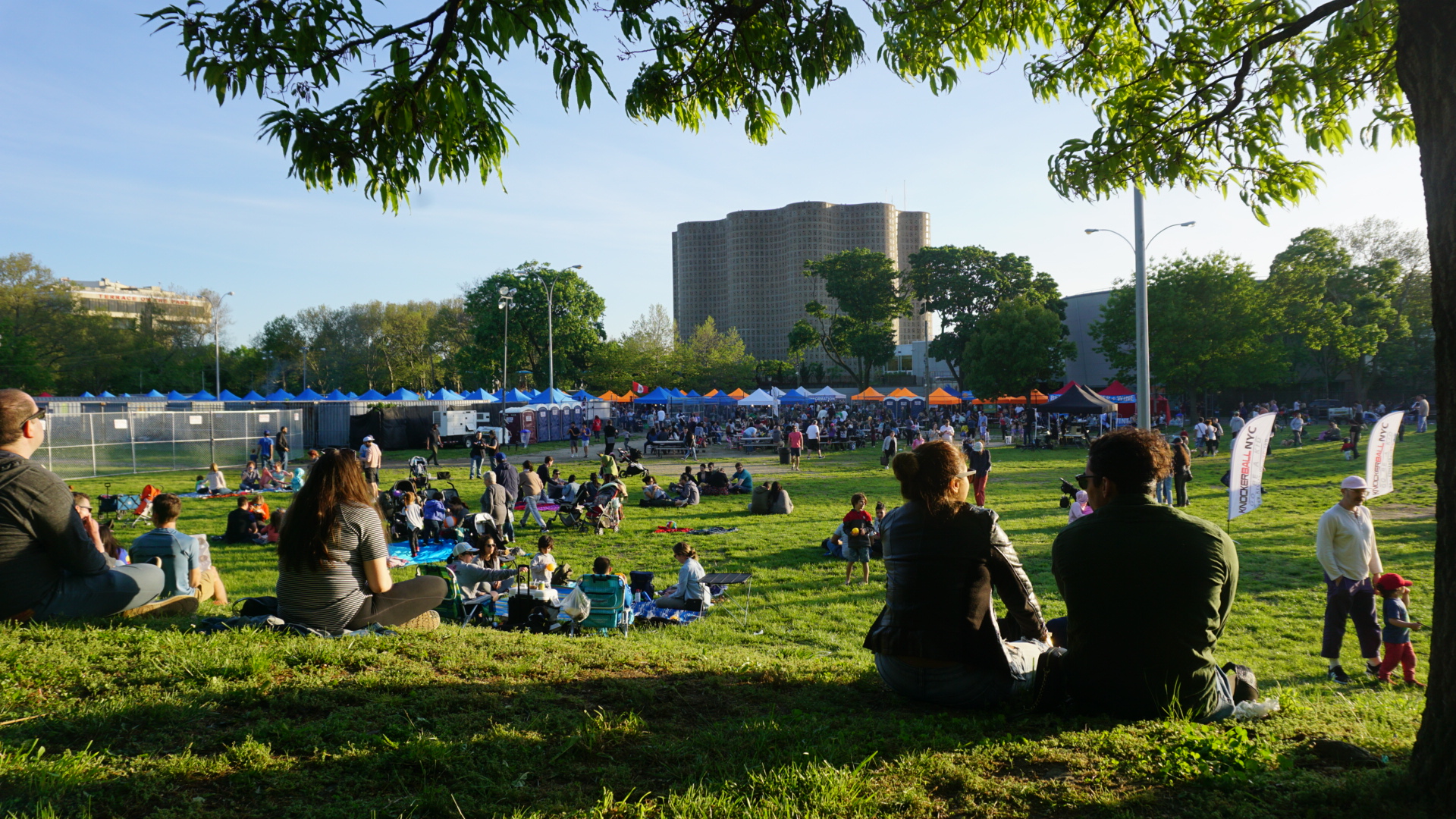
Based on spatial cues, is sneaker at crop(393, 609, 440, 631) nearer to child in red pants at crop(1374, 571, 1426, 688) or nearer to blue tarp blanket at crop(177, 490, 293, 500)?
child in red pants at crop(1374, 571, 1426, 688)

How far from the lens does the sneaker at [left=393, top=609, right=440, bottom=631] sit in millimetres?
4934

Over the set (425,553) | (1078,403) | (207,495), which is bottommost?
(425,553)

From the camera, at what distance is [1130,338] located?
4722 centimetres

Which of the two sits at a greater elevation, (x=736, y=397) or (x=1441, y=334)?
(x=1441, y=334)

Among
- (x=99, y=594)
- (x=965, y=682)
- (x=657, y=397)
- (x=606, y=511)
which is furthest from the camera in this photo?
(x=657, y=397)

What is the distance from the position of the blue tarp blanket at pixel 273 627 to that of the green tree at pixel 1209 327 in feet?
142

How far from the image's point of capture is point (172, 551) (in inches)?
246

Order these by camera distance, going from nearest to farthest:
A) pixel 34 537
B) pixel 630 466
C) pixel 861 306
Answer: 1. pixel 34 537
2. pixel 630 466
3. pixel 861 306

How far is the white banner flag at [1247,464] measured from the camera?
480 inches

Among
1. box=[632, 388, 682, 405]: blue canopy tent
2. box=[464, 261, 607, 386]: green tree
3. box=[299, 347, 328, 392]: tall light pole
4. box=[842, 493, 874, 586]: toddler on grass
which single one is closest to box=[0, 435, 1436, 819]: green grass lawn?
box=[842, 493, 874, 586]: toddler on grass

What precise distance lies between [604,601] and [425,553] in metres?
6.22

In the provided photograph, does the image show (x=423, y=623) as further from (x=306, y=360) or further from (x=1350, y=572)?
(x=306, y=360)

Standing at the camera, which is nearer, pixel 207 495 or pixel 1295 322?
pixel 207 495

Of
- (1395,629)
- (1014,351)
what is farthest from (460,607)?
(1014,351)
